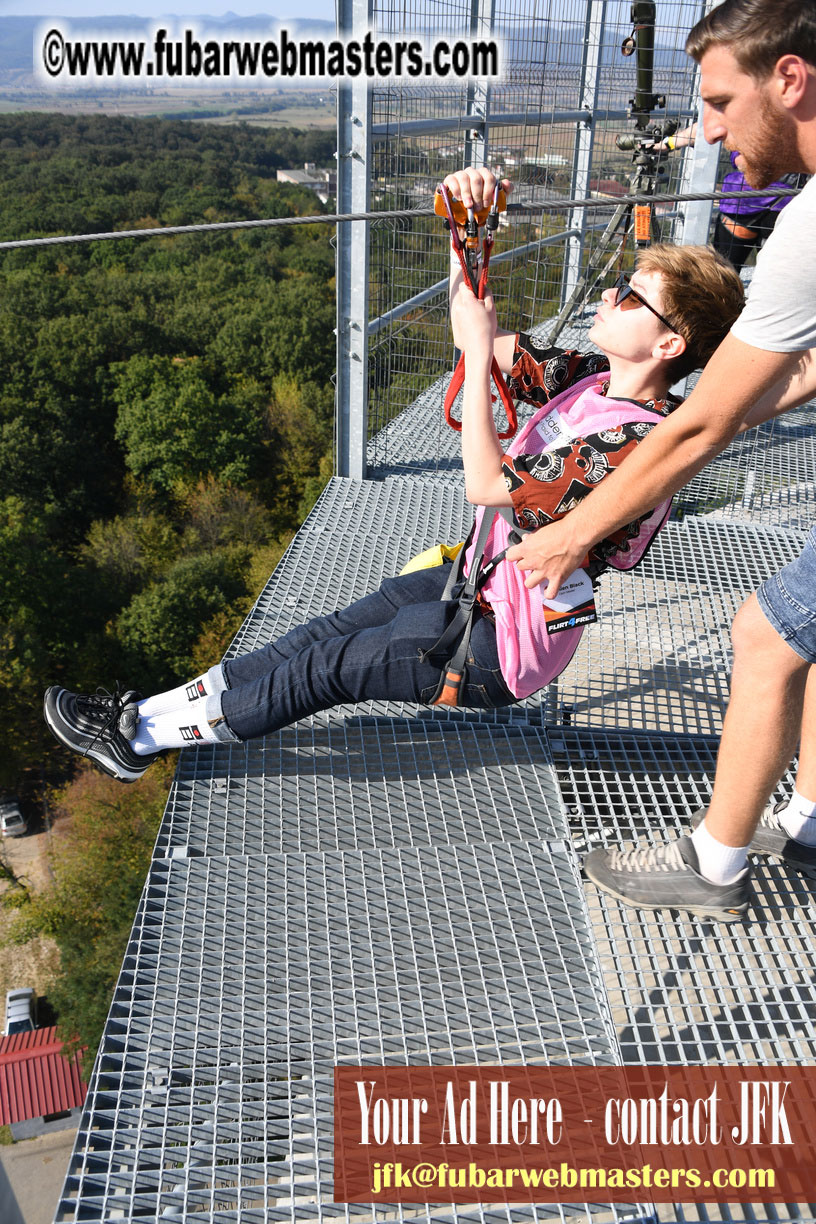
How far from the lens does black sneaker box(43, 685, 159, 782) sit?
2.76m

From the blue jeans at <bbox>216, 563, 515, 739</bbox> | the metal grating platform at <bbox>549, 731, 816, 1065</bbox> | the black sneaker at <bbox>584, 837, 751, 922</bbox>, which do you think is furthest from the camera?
the blue jeans at <bbox>216, 563, 515, 739</bbox>

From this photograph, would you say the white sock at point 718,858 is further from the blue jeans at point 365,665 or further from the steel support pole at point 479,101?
the steel support pole at point 479,101

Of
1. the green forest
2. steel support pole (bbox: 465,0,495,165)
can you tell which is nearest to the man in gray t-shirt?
steel support pole (bbox: 465,0,495,165)

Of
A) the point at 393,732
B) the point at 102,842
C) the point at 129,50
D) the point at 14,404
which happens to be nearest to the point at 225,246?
the point at 14,404

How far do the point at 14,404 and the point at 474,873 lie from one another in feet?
93.8

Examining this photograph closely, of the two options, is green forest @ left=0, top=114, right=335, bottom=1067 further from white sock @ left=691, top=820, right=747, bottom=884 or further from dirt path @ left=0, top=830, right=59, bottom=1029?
white sock @ left=691, top=820, right=747, bottom=884

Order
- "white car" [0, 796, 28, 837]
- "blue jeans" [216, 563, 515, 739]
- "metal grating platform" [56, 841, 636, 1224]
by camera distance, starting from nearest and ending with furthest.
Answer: "metal grating platform" [56, 841, 636, 1224]
"blue jeans" [216, 563, 515, 739]
"white car" [0, 796, 28, 837]

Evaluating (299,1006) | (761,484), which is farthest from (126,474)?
(299,1006)

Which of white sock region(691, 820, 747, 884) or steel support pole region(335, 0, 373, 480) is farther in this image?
steel support pole region(335, 0, 373, 480)

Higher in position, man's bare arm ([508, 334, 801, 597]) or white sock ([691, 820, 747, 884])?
man's bare arm ([508, 334, 801, 597])

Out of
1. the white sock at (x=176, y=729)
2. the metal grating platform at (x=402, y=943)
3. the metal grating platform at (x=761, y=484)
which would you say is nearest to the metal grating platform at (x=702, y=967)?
the metal grating platform at (x=402, y=943)

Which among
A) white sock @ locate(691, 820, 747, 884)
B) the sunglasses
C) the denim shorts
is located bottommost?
white sock @ locate(691, 820, 747, 884)

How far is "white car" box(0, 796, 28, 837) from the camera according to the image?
840 inches

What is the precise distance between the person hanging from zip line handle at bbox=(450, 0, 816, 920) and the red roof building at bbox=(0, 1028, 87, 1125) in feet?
55.9
